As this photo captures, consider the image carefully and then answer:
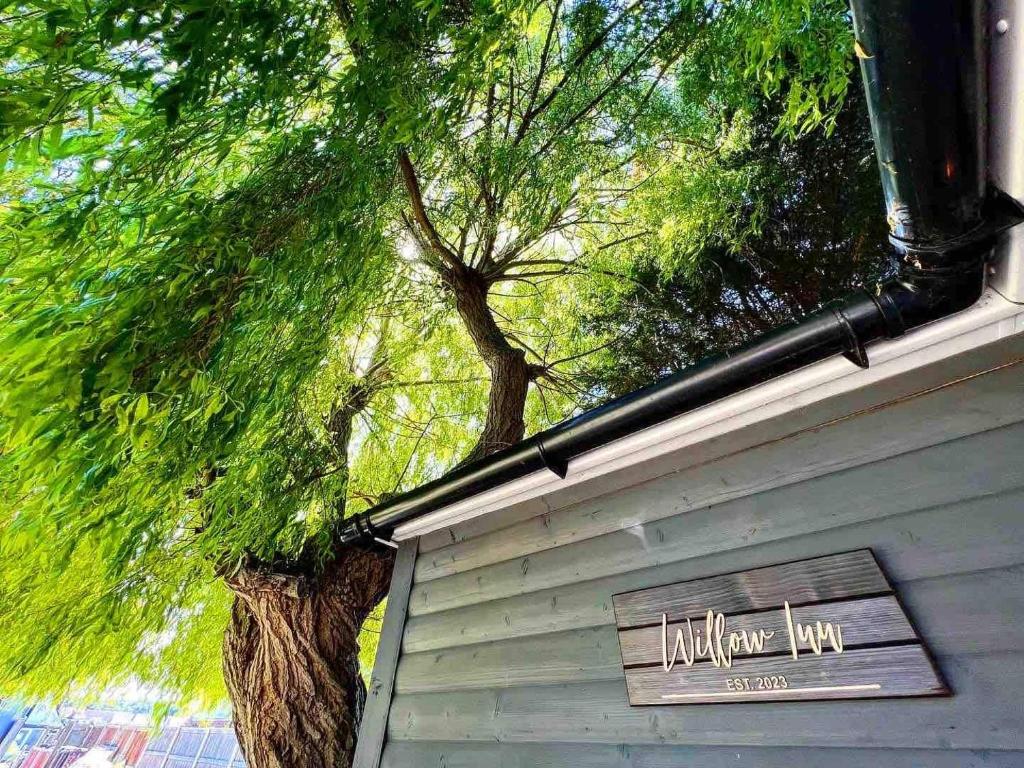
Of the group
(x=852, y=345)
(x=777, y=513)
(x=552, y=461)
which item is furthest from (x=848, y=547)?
(x=552, y=461)

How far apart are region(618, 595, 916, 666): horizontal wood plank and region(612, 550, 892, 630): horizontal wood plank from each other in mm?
22

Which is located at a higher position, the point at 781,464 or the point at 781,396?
the point at 781,396

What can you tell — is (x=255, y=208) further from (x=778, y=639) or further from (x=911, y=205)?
(x=778, y=639)

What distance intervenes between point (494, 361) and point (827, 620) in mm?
2574

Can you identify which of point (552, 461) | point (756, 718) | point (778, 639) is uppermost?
point (552, 461)

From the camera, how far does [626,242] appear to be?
3736mm

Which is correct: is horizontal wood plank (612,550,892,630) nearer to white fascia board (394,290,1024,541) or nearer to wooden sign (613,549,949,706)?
wooden sign (613,549,949,706)

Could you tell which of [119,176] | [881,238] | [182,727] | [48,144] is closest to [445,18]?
[119,176]

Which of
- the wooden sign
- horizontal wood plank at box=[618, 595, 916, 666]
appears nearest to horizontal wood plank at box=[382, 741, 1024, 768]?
the wooden sign

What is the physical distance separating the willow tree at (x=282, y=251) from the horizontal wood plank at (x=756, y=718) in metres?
1.13

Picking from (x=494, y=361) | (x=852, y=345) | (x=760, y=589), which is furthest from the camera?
(x=494, y=361)

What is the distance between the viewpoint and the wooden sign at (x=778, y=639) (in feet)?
3.98

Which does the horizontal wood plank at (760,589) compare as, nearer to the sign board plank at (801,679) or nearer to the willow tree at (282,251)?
the sign board plank at (801,679)

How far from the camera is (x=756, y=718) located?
135 centimetres
